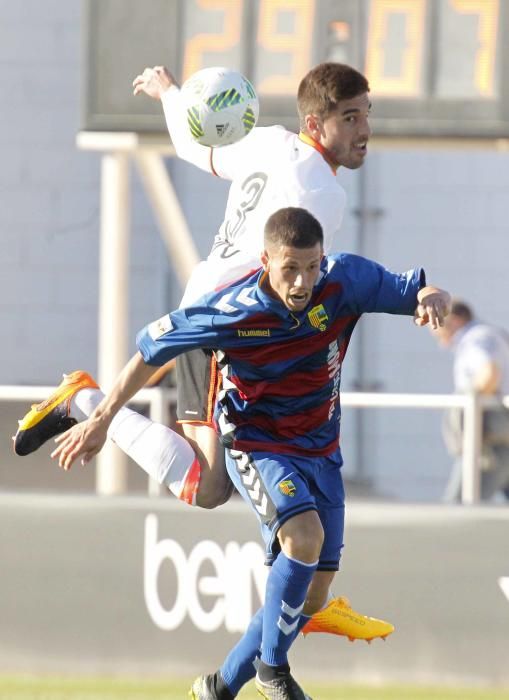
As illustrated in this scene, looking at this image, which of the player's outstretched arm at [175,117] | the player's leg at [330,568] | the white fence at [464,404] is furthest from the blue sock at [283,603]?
the white fence at [464,404]

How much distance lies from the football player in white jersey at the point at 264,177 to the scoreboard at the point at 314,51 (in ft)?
6.99

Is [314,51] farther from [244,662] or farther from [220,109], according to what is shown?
[244,662]

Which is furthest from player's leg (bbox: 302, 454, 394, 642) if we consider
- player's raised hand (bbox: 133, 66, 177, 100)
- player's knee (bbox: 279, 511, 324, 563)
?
player's raised hand (bbox: 133, 66, 177, 100)

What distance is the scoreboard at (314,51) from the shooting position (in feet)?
28.1

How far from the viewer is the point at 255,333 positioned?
5.78m

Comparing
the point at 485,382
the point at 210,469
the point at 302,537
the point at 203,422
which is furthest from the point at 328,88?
the point at 485,382

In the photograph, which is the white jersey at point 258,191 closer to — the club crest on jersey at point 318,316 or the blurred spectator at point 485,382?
the club crest on jersey at point 318,316

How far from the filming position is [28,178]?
13648 mm

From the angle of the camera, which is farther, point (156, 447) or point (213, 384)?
point (156, 447)

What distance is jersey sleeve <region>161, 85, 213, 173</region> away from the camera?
6.45m

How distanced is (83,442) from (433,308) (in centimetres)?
120

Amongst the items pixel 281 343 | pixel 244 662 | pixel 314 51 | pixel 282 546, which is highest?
pixel 314 51

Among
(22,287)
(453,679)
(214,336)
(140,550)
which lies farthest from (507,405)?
(22,287)

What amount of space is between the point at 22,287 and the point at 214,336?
807cm
